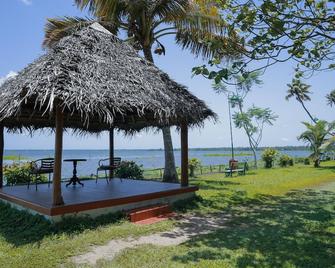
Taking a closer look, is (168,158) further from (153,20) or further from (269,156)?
(269,156)

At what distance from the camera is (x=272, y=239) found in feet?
19.3

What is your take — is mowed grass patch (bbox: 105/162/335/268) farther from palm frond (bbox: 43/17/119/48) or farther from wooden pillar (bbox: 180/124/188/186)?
palm frond (bbox: 43/17/119/48)

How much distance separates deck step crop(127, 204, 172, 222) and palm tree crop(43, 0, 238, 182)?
4.53 metres

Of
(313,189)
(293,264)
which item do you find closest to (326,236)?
(293,264)

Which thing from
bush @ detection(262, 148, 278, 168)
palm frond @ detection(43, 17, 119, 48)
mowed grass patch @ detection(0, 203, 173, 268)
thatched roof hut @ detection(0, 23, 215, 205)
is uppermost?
palm frond @ detection(43, 17, 119, 48)

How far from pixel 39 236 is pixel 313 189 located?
10.6 meters

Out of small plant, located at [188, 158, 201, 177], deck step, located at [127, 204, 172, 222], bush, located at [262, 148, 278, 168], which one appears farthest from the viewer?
bush, located at [262, 148, 278, 168]

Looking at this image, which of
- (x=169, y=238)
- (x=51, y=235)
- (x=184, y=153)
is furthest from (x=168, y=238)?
(x=184, y=153)

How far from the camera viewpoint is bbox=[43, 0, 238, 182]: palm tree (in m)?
11.3

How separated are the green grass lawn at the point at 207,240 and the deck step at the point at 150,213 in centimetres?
27

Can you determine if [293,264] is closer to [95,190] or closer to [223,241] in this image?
[223,241]

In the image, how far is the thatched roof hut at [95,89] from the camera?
6.20 meters

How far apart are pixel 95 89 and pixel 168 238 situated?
324 cm

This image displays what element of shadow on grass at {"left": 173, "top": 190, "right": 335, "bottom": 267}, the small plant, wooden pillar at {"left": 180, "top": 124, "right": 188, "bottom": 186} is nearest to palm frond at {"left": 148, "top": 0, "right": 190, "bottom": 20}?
wooden pillar at {"left": 180, "top": 124, "right": 188, "bottom": 186}
